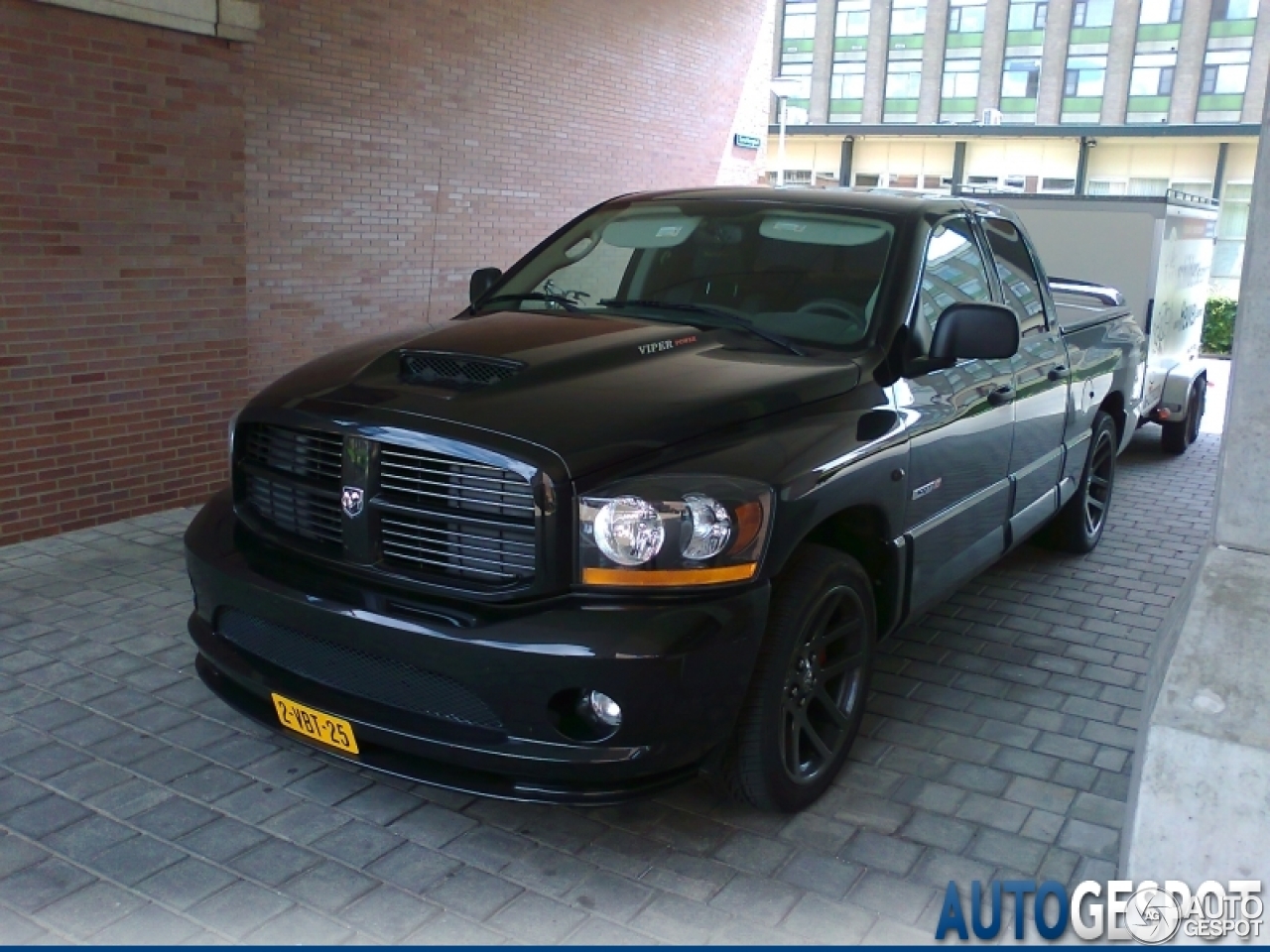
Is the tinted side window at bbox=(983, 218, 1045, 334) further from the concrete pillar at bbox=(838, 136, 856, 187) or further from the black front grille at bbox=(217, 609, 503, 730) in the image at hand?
the concrete pillar at bbox=(838, 136, 856, 187)

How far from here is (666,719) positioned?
310cm

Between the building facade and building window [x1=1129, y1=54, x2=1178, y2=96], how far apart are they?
55 mm

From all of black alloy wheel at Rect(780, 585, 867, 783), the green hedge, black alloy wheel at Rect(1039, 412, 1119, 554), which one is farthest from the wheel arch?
the green hedge

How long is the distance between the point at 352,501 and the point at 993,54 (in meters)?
52.3

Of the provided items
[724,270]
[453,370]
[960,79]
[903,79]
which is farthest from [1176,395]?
[903,79]

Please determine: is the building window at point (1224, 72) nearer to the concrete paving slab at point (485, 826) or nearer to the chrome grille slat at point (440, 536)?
the concrete paving slab at point (485, 826)

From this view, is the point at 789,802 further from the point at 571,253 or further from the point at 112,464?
the point at 112,464

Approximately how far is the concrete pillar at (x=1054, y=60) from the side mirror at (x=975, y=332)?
48772 mm

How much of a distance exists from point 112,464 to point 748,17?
1109cm

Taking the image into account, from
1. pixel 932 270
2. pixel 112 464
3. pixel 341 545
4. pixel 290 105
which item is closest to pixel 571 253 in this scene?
pixel 932 270

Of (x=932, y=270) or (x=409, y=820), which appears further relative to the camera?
(x=932, y=270)

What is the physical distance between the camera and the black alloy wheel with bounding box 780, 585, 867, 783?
12.0 feet

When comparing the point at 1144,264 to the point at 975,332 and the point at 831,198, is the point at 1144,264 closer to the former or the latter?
the point at 831,198

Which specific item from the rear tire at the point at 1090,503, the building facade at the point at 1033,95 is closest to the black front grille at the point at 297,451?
the rear tire at the point at 1090,503
